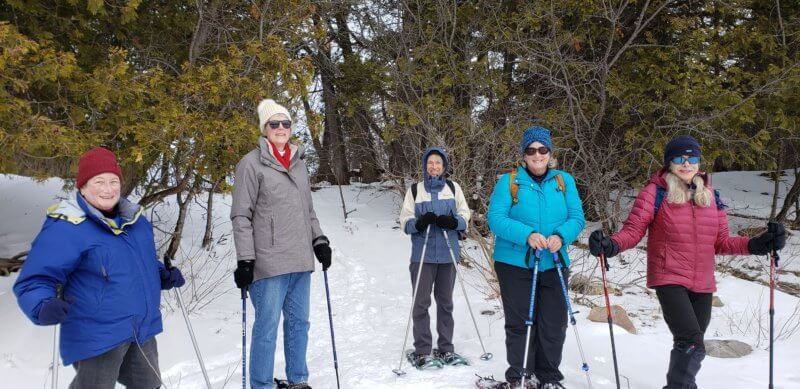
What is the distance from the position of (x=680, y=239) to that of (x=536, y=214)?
934 mm

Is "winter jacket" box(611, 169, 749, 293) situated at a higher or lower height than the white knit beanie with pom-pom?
lower

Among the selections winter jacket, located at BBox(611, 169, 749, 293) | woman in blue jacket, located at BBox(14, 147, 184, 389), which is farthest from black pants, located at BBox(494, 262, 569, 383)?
woman in blue jacket, located at BBox(14, 147, 184, 389)

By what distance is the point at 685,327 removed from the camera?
326cm

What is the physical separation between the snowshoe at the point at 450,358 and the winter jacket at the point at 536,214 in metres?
1.15

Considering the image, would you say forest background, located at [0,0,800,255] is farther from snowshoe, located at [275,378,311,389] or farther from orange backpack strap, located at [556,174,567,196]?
orange backpack strap, located at [556,174,567,196]

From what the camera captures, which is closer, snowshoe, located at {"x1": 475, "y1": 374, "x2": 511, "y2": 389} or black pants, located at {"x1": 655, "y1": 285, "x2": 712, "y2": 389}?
black pants, located at {"x1": 655, "y1": 285, "x2": 712, "y2": 389}

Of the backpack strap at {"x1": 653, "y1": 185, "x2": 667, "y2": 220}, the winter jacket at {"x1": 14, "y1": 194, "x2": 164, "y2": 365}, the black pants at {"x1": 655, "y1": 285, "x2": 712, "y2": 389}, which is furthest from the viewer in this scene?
the backpack strap at {"x1": 653, "y1": 185, "x2": 667, "y2": 220}

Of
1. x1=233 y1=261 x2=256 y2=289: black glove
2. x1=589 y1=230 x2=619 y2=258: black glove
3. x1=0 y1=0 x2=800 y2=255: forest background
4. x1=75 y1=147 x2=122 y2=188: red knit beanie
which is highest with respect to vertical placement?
x1=0 y1=0 x2=800 y2=255: forest background

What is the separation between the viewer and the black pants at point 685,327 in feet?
10.7

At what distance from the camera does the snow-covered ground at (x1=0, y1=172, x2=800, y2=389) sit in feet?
13.6

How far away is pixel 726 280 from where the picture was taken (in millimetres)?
7684

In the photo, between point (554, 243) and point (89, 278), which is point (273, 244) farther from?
point (554, 243)

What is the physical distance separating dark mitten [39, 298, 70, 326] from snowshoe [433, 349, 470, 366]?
2.94 m

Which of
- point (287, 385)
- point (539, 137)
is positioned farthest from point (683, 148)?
point (287, 385)
